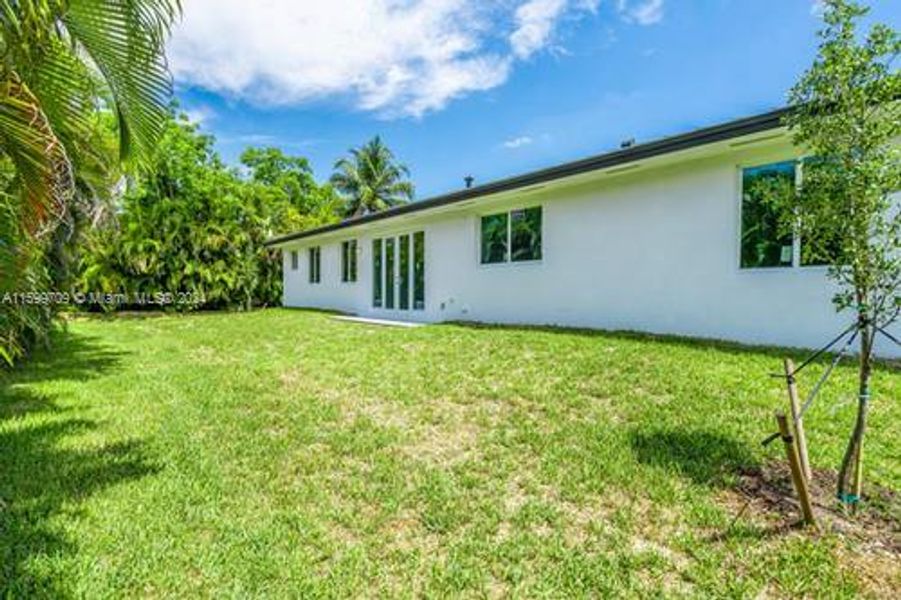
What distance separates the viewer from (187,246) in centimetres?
1978

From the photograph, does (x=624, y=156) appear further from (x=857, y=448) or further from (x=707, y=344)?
(x=857, y=448)

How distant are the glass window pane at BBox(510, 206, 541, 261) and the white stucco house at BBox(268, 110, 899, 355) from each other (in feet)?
0.08

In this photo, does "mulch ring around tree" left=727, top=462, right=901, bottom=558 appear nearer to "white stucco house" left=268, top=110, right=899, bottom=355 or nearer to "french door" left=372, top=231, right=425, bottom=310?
"white stucco house" left=268, top=110, right=899, bottom=355

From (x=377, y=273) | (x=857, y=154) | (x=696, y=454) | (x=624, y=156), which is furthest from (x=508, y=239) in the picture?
(x=857, y=154)

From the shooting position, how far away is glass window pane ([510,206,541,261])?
1113cm

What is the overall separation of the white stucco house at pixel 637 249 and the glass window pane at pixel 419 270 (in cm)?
5

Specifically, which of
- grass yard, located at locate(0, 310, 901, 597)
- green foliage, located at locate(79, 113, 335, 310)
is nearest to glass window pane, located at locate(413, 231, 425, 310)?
grass yard, located at locate(0, 310, 901, 597)

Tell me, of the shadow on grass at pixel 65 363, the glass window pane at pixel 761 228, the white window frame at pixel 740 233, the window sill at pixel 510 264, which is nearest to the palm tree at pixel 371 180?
the window sill at pixel 510 264

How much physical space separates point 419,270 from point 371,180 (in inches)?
1104

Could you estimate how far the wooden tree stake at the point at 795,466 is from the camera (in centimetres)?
279

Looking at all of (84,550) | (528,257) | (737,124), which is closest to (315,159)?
(528,257)

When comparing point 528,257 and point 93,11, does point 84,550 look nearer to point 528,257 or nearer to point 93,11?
point 93,11

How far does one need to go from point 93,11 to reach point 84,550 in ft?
10.7

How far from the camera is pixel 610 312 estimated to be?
961cm
